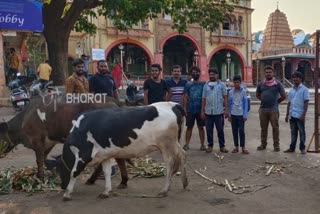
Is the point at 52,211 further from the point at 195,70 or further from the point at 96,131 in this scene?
the point at 195,70

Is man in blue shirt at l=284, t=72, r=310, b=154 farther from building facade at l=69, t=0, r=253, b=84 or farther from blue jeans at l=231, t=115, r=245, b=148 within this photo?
building facade at l=69, t=0, r=253, b=84

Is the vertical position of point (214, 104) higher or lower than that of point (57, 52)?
lower

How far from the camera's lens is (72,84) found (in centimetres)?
611

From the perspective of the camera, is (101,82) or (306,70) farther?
(306,70)

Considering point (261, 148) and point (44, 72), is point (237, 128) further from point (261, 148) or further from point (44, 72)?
point (44, 72)

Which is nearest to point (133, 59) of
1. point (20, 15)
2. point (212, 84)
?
point (20, 15)

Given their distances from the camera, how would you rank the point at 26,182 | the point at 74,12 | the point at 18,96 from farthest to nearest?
the point at 18,96 < the point at 74,12 < the point at 26,182

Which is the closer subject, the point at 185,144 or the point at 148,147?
the point at 148,147

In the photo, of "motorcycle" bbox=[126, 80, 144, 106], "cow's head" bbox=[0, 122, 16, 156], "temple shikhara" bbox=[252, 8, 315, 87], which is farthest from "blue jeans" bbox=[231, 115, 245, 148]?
"temple shikhara" bbox=[252, 8, 315, 87]

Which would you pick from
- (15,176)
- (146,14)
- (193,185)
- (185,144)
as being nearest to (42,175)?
(15,176)

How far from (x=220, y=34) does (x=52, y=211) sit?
33416mm

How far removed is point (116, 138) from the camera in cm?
484

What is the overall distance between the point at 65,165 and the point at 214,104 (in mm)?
3593

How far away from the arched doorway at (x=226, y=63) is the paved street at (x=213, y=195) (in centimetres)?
3204
